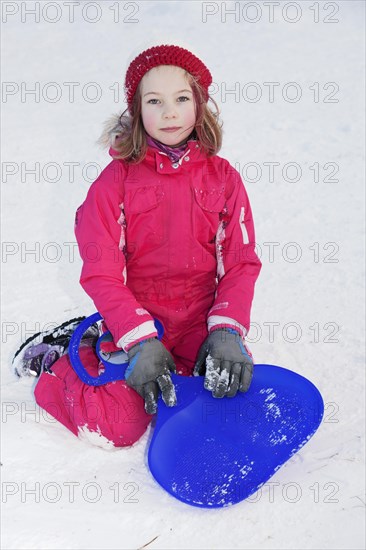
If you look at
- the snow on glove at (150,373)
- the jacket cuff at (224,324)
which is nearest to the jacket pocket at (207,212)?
the jacket cuff at (224,324)

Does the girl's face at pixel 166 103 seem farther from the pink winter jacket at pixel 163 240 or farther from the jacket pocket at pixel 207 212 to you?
the jacket pocket at pixel 207 212

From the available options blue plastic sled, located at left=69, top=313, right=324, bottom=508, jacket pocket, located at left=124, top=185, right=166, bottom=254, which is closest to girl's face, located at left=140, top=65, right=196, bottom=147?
jacket pocket, located at left=124, top=185, right=166, bottom=254

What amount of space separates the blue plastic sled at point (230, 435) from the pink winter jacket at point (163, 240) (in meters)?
0.20

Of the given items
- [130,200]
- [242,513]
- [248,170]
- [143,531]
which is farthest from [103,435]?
[248,170]

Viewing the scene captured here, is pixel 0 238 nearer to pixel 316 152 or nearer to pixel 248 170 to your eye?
pixel 248 170

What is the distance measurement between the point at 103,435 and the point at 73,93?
2.76 m

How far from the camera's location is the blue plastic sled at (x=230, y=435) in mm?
1608

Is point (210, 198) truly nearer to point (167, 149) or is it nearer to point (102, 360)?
point (167, 149)

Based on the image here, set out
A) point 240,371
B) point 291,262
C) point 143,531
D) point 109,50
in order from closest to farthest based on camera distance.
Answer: point 143,531 < point 240,371 < point 291,262 < point 109,50

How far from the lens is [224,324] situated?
1842mm

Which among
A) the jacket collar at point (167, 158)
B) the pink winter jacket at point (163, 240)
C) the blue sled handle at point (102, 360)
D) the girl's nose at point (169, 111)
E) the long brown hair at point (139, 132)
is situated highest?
the girl's nose at point (169, 111)

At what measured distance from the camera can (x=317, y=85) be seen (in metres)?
3.95

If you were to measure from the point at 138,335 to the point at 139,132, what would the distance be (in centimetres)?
56

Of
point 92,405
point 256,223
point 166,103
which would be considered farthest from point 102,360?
point 256,223
